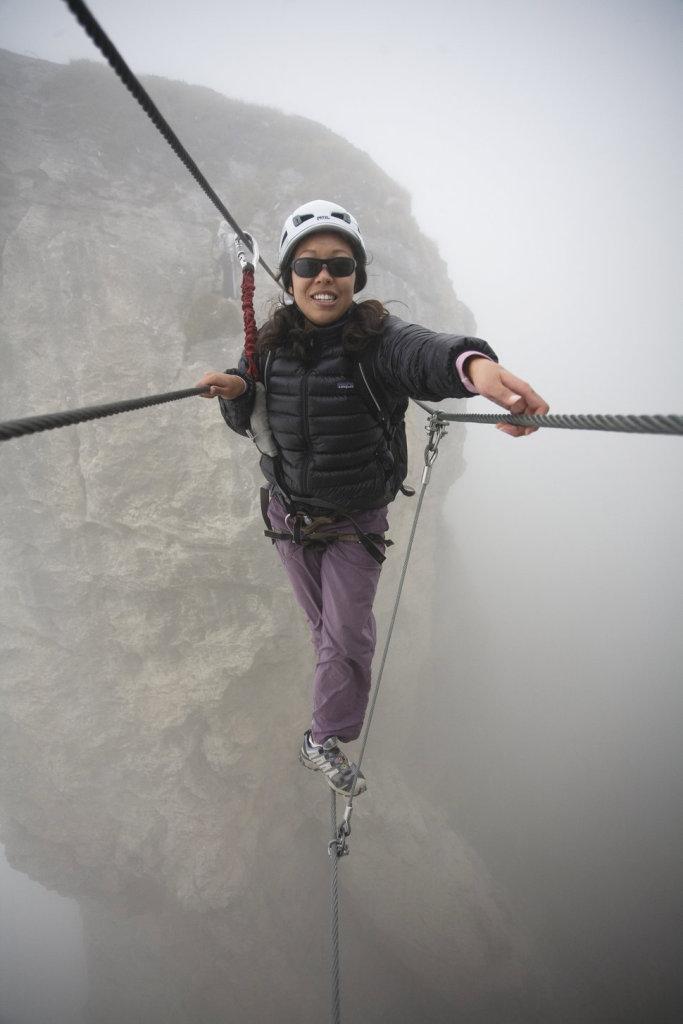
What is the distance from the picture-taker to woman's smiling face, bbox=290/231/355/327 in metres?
2.36

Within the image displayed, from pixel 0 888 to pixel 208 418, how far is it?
25.4 meters

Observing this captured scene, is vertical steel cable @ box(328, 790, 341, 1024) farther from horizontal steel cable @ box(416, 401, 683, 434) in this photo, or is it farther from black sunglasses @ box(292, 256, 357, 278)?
black sunglasses @ box(292, 256, 357, 278)

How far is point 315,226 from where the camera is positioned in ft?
7.73

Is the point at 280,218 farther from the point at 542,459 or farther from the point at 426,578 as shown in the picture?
the point at 542,459

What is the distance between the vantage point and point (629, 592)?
34.7 metres

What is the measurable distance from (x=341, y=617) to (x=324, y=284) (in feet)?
6.81

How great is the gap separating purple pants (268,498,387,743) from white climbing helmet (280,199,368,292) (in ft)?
5.16

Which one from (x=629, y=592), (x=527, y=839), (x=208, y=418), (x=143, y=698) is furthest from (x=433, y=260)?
(x=629, y=592)

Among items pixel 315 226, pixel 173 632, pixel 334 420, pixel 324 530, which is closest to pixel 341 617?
pixel 324 530

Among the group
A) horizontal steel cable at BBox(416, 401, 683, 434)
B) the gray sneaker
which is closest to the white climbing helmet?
horizontal steel cable at BBox(416, 401, 683, 434)

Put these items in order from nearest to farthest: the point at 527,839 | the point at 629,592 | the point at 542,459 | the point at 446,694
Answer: the point at 527,839
the point at 446,694
the point at 629,592
the point at 542,459

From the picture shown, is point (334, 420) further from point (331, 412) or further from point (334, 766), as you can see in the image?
point (334, 766)

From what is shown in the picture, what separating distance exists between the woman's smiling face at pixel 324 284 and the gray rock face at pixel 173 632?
23.0 ft

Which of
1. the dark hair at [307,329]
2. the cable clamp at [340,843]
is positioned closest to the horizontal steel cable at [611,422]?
the dark hair at [307,329]
